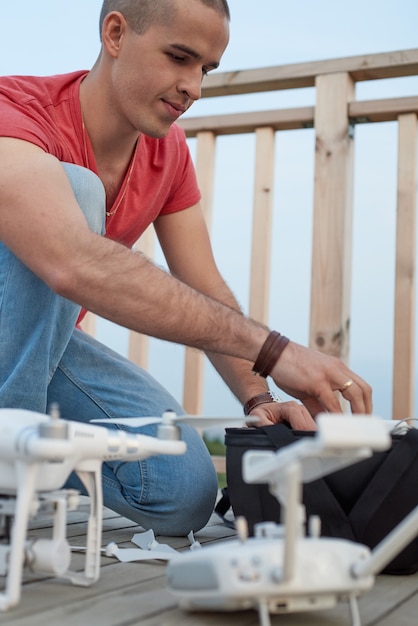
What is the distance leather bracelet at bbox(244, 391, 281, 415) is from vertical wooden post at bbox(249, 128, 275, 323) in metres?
0.85

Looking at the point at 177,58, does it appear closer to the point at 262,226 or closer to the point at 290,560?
the point at 262,226

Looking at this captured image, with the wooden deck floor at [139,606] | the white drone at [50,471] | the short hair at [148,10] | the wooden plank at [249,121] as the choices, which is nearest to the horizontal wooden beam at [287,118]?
the wooden plank at [249,121]

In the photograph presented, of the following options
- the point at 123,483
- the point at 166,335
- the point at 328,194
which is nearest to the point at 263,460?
the point at 166,335

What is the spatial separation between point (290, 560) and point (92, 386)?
39.6 inches

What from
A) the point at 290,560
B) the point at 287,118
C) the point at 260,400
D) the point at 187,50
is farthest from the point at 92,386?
the point at 287,118

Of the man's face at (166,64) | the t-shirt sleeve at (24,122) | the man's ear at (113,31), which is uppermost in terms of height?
the man's ear at (113,31)

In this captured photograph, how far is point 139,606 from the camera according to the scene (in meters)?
0.93

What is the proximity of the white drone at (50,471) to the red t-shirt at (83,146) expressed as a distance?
68 cm

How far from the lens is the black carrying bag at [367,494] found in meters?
1.18

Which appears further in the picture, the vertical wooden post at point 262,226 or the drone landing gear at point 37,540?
the vertical wooden post at point 262,226

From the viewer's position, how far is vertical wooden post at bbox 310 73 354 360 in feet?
7.45

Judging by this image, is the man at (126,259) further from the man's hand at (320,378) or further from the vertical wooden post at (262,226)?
the vertical wooden post at (262,226)

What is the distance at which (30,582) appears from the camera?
1012 millimetres

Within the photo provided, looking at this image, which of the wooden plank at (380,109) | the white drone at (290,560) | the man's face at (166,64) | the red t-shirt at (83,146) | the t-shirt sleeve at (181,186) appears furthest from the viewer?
the wooden plank at (380,109)
